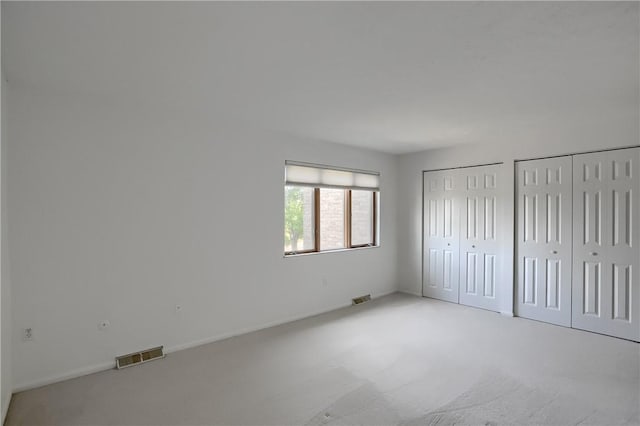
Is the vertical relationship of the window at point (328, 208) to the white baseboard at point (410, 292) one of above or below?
above

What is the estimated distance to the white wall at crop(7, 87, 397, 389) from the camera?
2.75 meters

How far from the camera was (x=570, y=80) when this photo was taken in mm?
2602

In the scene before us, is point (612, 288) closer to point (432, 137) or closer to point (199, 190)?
point (432, 137)

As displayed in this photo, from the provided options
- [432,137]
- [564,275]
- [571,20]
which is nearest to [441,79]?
[571,20]

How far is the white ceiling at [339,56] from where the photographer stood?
172 centimetres

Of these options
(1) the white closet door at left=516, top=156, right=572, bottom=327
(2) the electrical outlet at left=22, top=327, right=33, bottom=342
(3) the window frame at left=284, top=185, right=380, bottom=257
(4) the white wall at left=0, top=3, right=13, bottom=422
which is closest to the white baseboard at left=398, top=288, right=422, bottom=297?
(3) the window frame at left=284, top=185, right=380, bottom=257

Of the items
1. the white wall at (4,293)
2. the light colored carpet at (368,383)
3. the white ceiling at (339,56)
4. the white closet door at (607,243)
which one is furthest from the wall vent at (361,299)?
the white wall at (4,293)

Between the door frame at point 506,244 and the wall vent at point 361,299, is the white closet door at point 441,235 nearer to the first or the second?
the door frame at point 506,244

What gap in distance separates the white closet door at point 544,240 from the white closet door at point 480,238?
30 cm

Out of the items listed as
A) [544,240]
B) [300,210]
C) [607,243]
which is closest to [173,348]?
[300,210]

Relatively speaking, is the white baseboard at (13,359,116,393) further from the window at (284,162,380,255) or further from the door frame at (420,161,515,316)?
the door frame at (420,161,515,316)

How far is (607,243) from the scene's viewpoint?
383 cm

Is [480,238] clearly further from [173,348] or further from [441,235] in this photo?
[173,348]

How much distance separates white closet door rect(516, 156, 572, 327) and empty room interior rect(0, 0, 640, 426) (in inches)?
1.0
